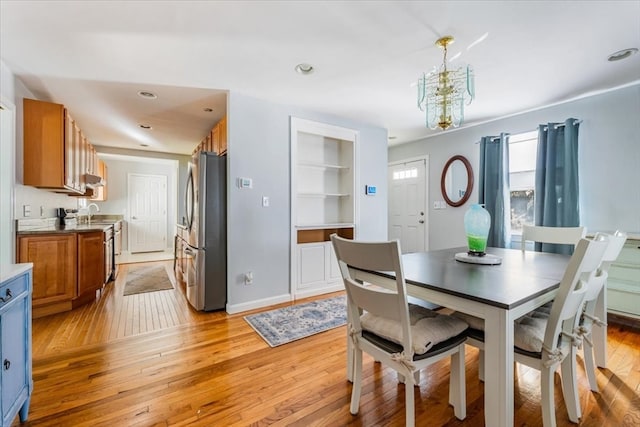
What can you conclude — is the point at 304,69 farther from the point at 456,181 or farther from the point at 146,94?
the point at 456,181

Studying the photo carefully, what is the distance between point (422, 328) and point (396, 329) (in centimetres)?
13

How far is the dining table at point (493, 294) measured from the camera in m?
1.05

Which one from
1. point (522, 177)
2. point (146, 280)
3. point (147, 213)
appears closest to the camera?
point (522, 177)

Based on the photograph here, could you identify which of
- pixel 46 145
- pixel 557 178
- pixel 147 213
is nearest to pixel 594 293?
pixel 557 178

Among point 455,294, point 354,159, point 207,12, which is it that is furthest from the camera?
point 354,159

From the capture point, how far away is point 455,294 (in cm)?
115

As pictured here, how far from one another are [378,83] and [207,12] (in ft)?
5.42

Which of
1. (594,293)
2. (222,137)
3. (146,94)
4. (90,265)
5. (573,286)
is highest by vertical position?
(146,94)

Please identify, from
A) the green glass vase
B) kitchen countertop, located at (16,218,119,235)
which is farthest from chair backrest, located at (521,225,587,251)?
kitchen countertop, located at (16,218,119,235)

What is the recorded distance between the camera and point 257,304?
10.0ft

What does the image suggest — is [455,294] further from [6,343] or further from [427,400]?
[6,343]

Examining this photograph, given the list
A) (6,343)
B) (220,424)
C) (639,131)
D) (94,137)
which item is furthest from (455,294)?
(94,137)

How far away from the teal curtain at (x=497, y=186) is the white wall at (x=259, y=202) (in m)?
2.48

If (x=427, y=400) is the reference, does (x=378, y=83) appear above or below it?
above
